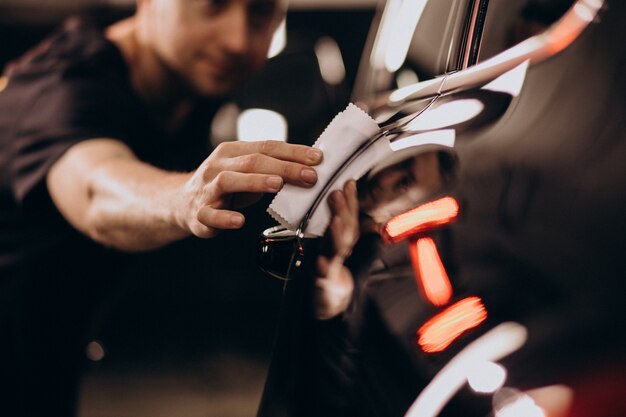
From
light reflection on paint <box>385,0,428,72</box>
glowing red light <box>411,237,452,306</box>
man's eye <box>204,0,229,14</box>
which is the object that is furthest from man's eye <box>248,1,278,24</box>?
glowing red light <box>411,237,452,306</box>

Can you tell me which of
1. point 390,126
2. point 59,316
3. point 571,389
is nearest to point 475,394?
point 571,389

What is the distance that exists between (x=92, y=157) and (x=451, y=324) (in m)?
0.82

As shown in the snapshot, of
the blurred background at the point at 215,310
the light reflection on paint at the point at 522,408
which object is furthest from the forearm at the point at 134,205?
the blurred background at the point at 215,310

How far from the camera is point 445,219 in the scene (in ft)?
2.06

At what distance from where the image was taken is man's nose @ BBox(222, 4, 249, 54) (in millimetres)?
1616

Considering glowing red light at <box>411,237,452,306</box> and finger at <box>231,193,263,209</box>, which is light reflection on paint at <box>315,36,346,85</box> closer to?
finger at <box>231,193,263,209</box>

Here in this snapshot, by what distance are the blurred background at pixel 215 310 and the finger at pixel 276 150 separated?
127 centimetres

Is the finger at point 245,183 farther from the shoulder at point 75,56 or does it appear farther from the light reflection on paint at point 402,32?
the shoulder at point 75,56

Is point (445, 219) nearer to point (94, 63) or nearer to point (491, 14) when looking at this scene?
point (491, 14)

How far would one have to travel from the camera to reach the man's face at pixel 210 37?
5.26 feet

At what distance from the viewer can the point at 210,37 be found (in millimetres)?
1628

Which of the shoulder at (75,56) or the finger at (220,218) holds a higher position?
the shoulder at (75,56)

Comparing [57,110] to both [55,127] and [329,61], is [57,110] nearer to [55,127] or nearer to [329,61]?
[55,127]

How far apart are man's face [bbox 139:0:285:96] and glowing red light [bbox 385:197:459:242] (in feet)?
3.41
